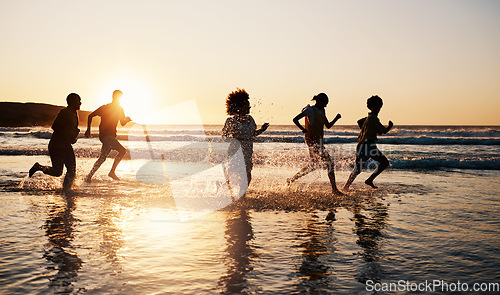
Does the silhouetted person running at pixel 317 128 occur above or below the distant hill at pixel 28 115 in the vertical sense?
below

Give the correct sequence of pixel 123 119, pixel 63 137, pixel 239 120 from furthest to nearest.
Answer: pixel 123 119 → pixel 63 137 → pixel 239 120

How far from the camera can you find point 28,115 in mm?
73250

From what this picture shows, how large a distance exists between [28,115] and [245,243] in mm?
80175

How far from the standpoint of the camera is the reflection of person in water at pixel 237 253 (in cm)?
348

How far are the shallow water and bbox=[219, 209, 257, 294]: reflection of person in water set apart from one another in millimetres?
12

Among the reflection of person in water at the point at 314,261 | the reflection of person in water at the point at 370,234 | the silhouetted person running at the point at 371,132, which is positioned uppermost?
the silhouetted person running at the point at 371,132

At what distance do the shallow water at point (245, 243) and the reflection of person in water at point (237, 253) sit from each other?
0.04 ft

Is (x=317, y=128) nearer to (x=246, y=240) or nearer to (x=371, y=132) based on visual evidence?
(x=371, y=132)

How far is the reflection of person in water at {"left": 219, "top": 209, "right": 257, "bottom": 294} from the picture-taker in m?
3.48

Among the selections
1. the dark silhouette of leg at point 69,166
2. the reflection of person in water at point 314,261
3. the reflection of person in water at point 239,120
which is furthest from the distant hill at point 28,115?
the reflection of person in water at point 314,261

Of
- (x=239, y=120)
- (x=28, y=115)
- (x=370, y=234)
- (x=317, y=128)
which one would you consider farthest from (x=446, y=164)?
(x=28, y=115)

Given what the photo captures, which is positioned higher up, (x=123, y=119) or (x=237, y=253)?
(x=123, y=119)

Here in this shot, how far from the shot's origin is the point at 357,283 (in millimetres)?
3555

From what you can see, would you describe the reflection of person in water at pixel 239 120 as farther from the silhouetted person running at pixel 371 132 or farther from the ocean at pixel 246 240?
the silhouetted person running at pixel 371 132
